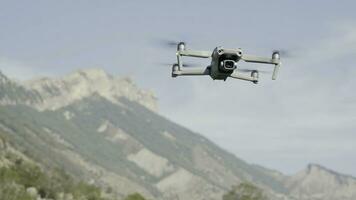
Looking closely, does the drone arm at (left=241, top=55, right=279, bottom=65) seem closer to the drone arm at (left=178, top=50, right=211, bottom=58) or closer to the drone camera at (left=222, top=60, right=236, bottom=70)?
the drone camera at (left=222, top=60, right=236, bottom=70)

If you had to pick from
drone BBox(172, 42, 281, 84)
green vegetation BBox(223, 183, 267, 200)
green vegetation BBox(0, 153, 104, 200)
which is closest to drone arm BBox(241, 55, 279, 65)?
drone BBox(172, 42, 281, 84)

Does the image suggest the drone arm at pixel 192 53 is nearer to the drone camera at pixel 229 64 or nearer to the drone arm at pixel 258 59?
the drone camera at pixel 229 64

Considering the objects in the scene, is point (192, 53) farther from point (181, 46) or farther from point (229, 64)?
point (229, 64)

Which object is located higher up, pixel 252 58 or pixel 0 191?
pixel 252 58

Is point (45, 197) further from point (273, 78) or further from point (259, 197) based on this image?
point (273, 78)

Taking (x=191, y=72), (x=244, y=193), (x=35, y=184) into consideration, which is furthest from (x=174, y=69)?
(x=35, y=184)

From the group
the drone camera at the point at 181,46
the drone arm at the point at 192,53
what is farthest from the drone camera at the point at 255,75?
the drone camera at the point at 181,46

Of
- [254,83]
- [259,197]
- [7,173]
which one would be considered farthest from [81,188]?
[254,83]

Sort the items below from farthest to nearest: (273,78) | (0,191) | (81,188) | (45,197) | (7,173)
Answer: (81,188), (45,197), (7,173), (0,191), (273,78)

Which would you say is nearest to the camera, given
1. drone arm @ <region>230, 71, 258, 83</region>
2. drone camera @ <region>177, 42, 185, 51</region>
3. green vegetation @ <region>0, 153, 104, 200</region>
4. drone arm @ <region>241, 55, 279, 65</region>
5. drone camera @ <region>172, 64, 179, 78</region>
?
drone arm @ <region>241, 55, 279, 65</region>

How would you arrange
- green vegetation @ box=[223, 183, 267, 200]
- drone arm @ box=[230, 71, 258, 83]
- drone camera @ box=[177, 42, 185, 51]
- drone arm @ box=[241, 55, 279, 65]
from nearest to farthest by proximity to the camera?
drone arm @ box=[241, 55, 279, 65]
drone camera @ box=[177, 42, 185, 51]
drone arm @ box=[230, 71, 258, 83]
green vegetation @ box=[223, 183, 267, 200]

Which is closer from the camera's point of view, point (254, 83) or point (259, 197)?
point (254, 83)
